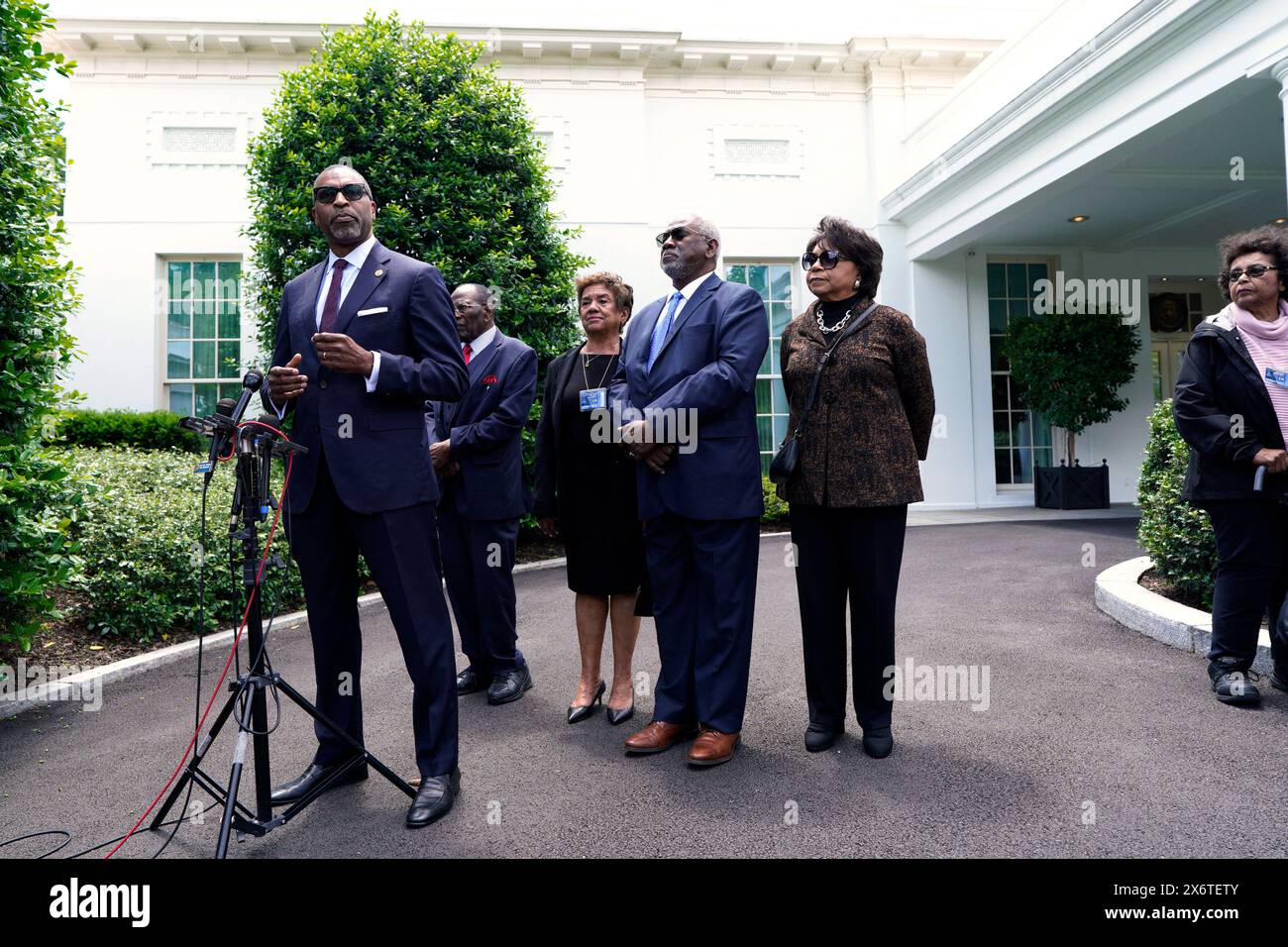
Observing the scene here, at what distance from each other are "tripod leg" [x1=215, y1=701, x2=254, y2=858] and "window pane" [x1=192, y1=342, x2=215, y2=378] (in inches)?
459

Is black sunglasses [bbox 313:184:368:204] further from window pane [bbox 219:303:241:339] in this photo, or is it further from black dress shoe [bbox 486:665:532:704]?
window pane [bbox 219:303:241:339]

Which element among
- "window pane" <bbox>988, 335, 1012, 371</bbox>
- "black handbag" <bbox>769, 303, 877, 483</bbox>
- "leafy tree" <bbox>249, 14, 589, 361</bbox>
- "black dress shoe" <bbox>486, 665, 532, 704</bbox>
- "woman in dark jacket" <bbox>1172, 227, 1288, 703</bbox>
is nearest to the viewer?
"black handbag" <bbox>769, 303, 877, 483</bbox>

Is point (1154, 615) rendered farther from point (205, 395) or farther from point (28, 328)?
point (205, 395)

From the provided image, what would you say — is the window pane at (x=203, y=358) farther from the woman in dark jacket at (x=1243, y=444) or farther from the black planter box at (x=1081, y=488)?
the black planter box at (x=1081, y=488)

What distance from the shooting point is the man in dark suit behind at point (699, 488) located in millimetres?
3230

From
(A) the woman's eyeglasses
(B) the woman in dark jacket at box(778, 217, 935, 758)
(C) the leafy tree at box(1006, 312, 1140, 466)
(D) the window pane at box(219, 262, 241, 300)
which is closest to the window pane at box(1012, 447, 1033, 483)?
(C) the leafy tree at box(1006, 312, 1140, 466)

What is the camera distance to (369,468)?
9.22ft

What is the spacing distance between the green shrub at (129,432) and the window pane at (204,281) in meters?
2.15

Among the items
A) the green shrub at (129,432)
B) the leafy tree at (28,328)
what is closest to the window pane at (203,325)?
the green shrub at (129,432)

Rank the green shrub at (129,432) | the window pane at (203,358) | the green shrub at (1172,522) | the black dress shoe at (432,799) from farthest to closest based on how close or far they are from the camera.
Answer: the window pane at (203,358), the green shrub at (129,432), the green shrub at (1172,522), the black dress shoe at (432,799)

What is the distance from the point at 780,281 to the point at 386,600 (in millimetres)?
11661

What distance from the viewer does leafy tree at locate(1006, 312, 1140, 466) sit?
12.4 metres

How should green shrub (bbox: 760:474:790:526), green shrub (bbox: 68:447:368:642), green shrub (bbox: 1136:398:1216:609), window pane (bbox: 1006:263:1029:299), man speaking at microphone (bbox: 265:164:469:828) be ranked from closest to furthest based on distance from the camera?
man speaking at microphone (bbox: 265:164:469:828), green shrub (bbox: 1136:398:1216:609), green shrub (bbox: 68:447:368:642), green shrub (bbox: 760:474:790:526), window pane (bbox: 1006:263:1029:299)

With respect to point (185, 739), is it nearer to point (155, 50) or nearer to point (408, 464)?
point (408, 464)
